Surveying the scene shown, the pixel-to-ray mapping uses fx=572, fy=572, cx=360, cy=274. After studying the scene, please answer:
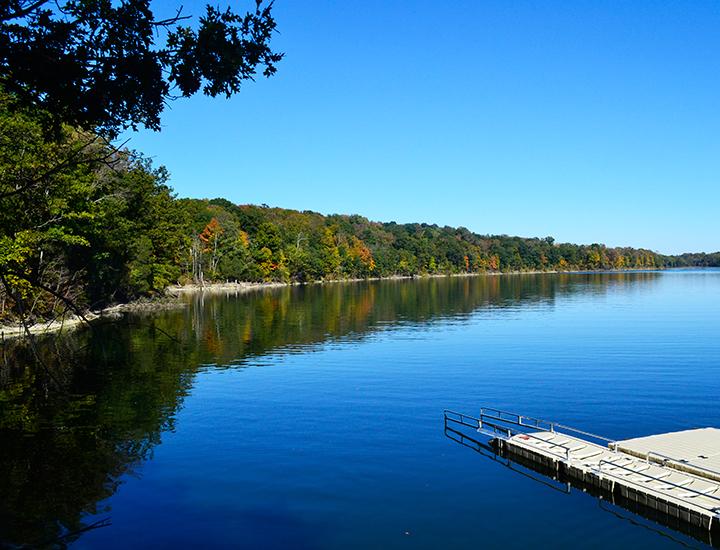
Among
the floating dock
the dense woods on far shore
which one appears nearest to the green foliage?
the dense woods on far shore

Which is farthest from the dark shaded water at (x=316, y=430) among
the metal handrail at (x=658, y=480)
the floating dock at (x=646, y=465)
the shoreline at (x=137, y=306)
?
the shoreline at (x=137, y=306)

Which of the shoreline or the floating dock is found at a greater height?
the shoreline

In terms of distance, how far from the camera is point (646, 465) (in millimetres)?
18172

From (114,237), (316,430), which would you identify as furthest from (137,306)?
(316,430)

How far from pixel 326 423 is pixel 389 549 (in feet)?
36.7

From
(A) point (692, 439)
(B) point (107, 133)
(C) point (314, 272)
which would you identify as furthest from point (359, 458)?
(C) point (314, 272)

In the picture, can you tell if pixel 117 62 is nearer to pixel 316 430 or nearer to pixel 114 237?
pixel 316 430

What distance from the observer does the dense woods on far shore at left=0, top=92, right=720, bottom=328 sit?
90.6 ft

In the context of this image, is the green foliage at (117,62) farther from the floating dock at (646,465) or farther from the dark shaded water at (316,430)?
the floating dock at (646,465)

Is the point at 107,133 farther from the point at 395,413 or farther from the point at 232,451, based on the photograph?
the point at 395,413

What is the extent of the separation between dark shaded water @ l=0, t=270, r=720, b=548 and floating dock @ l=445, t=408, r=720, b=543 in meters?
0.92

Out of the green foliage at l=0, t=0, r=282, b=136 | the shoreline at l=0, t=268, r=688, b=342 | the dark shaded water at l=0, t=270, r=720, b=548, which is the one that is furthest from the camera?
the shoreline at l=0, t=268, r=688, b=342

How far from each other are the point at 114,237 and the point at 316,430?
143 ft

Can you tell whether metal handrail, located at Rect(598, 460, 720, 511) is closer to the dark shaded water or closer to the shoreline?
the dark shaded water
